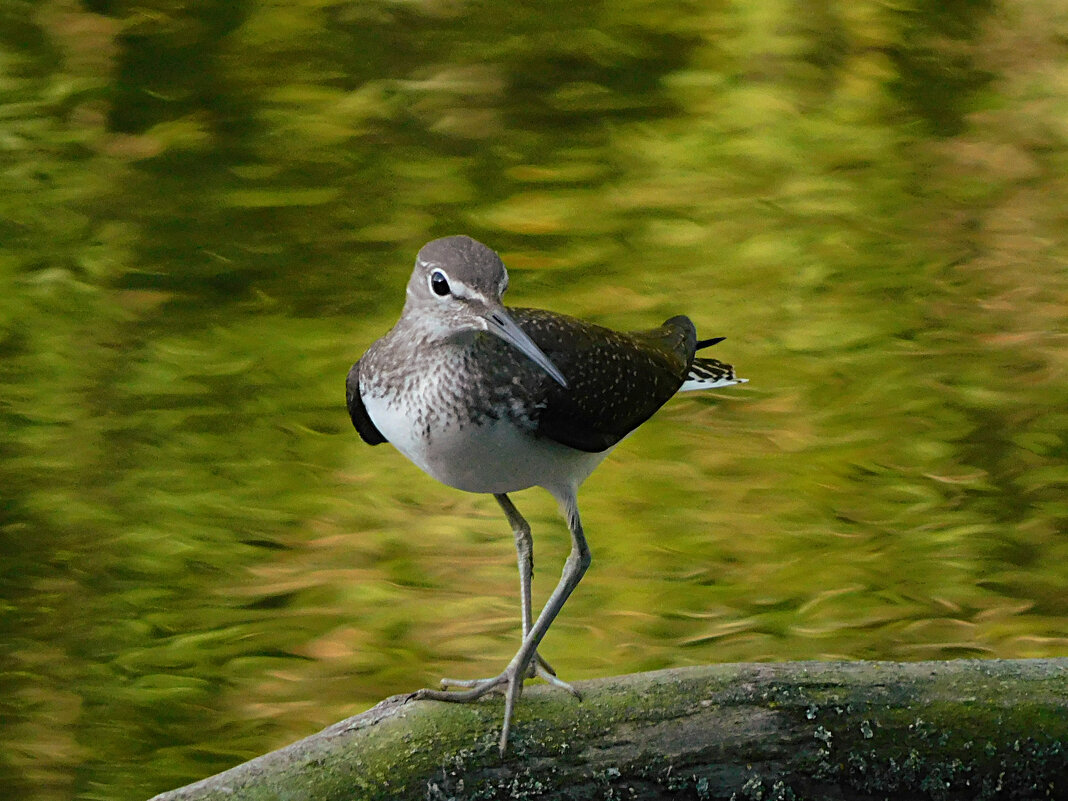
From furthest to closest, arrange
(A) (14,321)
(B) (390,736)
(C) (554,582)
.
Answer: (A) (14,321) < (C) (554,582) < (B) (390,736)

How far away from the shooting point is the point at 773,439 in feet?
9.55

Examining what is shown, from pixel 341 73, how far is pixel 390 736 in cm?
169

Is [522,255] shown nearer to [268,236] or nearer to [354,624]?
[268,236]

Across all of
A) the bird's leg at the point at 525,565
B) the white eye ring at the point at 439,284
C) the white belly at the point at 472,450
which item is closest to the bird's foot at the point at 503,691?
the bird's leg at the point at 525,565

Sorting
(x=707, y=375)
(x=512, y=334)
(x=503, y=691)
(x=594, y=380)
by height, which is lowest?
(x=503, y=691)

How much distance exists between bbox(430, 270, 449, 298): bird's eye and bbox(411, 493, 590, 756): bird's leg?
0.42m

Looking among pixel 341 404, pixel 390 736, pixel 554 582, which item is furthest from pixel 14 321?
pixel 390 736

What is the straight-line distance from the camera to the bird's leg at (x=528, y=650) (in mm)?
1863

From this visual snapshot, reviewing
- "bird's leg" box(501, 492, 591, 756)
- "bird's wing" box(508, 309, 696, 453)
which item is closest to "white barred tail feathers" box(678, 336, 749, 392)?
"bird's wing" box(508, 309, 696, 453)

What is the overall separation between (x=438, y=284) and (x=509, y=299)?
45.3 inches

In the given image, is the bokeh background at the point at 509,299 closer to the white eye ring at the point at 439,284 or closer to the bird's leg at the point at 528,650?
the bird's leg at the point at 528,650

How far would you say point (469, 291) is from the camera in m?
1.69

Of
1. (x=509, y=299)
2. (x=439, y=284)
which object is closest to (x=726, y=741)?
(x=439, y=284)

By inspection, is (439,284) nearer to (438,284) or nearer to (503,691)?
(438,284)
